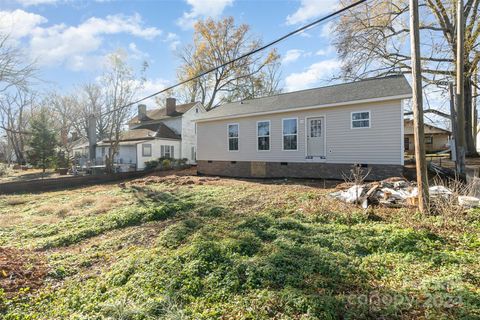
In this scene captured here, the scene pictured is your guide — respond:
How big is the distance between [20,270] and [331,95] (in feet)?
39.4

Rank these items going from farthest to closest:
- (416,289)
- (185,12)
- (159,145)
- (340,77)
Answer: (159,145)
(340,77)
(185,12)
(416,289)

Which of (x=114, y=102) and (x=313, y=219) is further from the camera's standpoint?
(x=114, y=102)

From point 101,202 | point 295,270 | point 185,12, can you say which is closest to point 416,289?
point 295,270

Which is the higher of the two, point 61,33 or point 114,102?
point 61,33

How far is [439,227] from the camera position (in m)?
4.92

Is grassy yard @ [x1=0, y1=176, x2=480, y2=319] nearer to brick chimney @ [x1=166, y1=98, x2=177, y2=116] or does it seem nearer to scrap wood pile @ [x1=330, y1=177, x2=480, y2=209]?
scrap wood pile @ [x1=330, y1=177, x2=480, y2=209]

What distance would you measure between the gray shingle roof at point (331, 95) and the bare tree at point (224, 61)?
16791 mm

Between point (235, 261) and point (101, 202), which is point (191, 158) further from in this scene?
point (235, 261)

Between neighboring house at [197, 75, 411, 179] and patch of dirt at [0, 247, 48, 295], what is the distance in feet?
31.0

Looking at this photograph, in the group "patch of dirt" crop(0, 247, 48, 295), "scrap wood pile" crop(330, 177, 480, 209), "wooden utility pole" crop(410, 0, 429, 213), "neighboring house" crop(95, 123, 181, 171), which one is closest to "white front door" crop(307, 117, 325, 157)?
"scrap wood pile" crop(330, 177, 480, 209)

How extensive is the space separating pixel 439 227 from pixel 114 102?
2180 cm

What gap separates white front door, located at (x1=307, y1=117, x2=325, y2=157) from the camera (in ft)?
38.7

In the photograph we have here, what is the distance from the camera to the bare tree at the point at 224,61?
30844 mm

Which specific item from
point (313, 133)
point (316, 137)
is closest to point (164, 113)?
point (313, 133)
